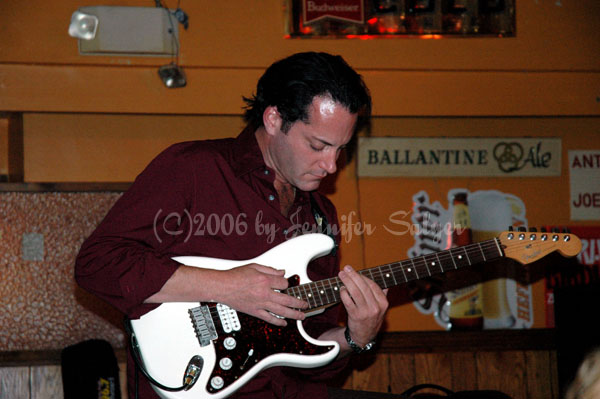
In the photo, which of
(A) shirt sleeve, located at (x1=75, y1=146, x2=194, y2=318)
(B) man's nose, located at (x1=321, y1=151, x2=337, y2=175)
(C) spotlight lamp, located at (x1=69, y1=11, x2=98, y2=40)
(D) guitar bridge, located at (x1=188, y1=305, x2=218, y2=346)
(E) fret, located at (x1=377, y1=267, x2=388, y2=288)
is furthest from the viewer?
(C) spotlight lamp, located at (x1=69, y1=11, x2=98, y2=40)

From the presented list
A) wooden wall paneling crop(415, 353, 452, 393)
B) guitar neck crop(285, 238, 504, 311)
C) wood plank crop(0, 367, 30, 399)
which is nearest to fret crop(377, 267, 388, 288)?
guitar neck crop(285, 238, 504, 311)

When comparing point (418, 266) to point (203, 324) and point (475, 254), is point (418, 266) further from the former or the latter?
point (203, 324)

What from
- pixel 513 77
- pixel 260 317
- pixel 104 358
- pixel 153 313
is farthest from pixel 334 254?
pixel 513 77

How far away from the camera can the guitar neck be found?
82.5 inches

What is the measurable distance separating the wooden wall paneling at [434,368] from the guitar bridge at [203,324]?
6.70 feet

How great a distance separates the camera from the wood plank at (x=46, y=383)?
329 centimetres

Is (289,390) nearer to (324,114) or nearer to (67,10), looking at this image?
(324,114)

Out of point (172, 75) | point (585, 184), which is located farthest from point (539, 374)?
point (172, 75)

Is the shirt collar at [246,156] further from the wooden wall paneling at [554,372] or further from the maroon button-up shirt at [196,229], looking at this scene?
the wooden wall paneling at [554,372]

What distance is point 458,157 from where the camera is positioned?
3.84 m

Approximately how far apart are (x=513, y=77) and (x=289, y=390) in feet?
7.90

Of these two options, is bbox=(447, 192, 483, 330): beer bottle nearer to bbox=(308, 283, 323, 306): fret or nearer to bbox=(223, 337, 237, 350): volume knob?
bbox=(308, 283, 323, 306): fret

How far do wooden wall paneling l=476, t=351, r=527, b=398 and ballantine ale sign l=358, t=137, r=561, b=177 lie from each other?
1.08 meters

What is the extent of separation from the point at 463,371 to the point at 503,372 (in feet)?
0.80
